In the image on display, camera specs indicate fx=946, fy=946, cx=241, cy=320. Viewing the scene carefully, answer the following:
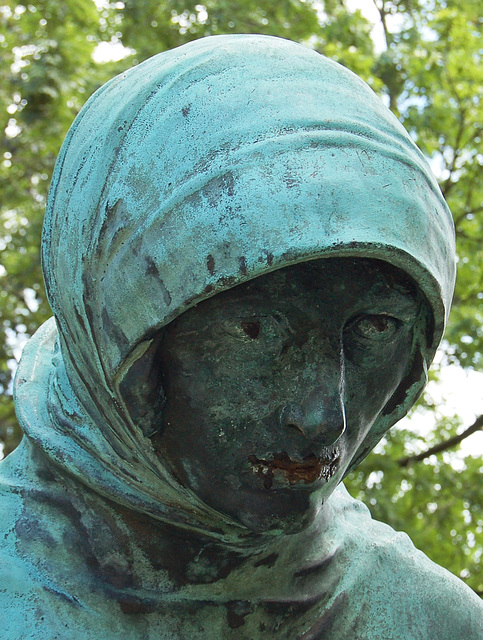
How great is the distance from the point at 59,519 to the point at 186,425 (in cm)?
45

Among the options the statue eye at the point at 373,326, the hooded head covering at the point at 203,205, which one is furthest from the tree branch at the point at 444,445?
the statue eye at the point at 373,326

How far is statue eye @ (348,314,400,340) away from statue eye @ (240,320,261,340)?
19 centimetres

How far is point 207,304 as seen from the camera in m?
1.56

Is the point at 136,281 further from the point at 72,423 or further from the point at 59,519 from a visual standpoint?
the point at 59,519

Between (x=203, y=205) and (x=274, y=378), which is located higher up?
(x=203, y=205)

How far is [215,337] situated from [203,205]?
0.79 ft

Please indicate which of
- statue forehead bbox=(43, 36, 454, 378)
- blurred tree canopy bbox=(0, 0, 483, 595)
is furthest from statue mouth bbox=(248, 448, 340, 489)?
blurred tree canopy bbox=(0, 0, 483, 595)

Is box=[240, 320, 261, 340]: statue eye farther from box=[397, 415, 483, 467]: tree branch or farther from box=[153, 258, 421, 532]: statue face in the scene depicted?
box=[397, 415, 483, 467]: tree branch

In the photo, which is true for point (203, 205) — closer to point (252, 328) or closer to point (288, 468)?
point (252, 328)

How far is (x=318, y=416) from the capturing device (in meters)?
1.57

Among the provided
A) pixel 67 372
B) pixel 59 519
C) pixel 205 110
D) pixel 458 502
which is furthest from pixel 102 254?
pixel 458 502

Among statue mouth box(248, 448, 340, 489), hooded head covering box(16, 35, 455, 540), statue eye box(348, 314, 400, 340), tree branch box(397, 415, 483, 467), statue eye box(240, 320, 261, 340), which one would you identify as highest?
hooded head covering box(16, 35, 455, 540)

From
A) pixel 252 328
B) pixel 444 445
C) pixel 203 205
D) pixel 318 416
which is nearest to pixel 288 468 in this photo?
pixel 318 416

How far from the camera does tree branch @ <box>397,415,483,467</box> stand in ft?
23.6
